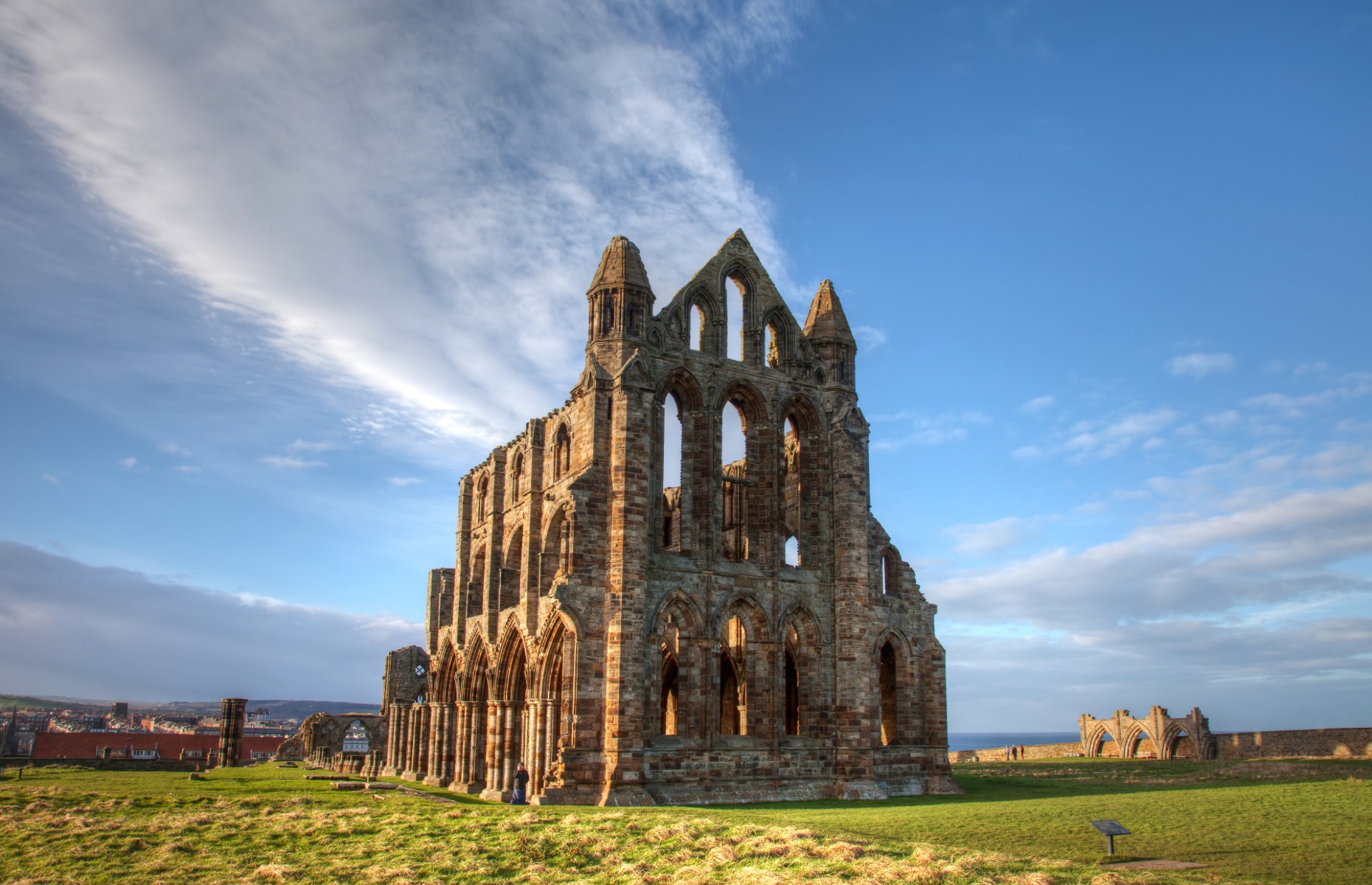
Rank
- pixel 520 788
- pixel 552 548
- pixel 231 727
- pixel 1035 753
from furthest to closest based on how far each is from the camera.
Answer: pixel 1035 753, pixel 231 727, pixel 552 548, pixel 520 788

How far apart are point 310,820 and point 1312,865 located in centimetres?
1712

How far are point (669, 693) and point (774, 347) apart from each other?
1343cm

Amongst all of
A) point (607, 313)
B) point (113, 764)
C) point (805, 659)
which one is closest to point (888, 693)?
point (805, 659)

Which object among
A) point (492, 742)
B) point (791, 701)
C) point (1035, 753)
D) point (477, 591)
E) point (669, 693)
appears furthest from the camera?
point (1035, 753)

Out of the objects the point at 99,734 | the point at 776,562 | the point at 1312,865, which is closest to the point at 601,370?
the point at 776,562

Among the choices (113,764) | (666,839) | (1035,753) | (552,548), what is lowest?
(1035,753)

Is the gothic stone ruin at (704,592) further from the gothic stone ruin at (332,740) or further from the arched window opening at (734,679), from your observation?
the gothic stone ruin at (332,740)

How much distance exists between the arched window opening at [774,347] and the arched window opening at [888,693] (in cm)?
946

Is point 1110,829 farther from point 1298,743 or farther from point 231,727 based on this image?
point 231,727

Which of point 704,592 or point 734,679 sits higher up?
point 704,592

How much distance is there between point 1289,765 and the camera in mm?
31203

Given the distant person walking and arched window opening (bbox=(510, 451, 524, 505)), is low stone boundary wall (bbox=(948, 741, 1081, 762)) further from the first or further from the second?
the distant person walking

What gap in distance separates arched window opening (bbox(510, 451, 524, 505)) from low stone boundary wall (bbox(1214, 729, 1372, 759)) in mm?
29710

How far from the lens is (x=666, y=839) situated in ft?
60.3
